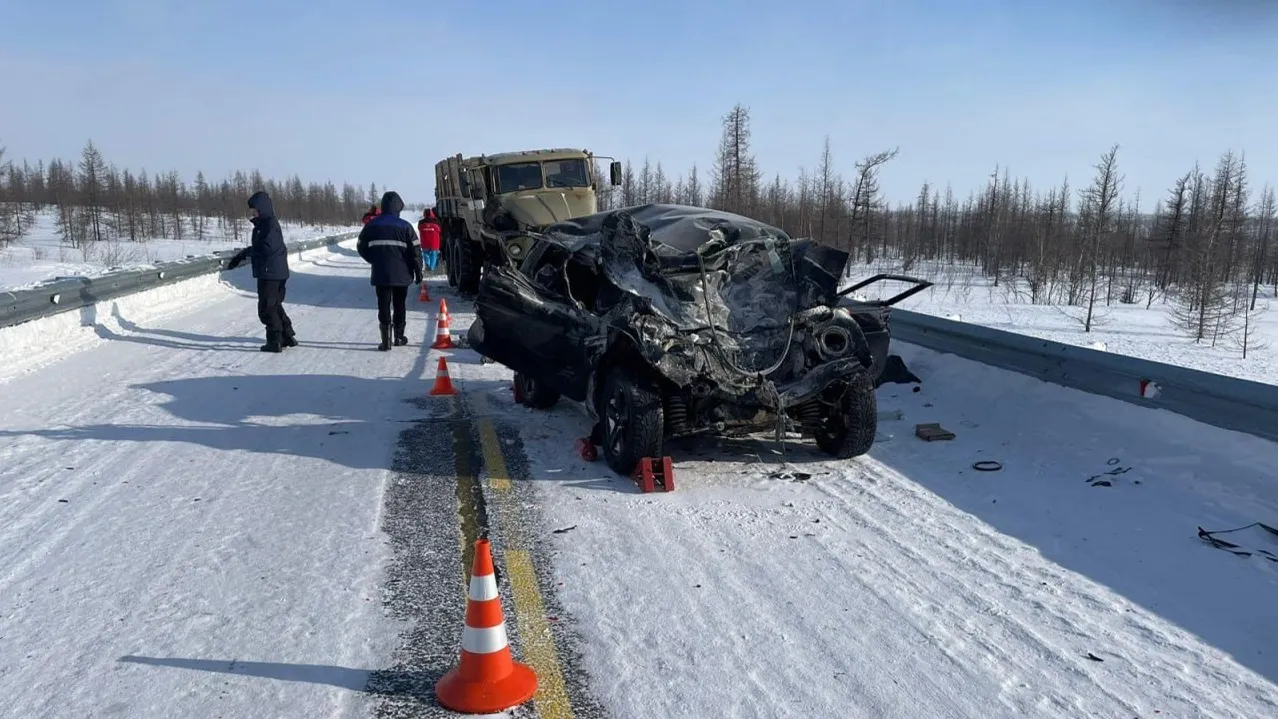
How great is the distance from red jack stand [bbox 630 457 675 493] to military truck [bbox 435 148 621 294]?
408 inches

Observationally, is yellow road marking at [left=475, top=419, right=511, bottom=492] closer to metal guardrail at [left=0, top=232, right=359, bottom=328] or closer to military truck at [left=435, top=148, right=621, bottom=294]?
metal guardrail at [left=0, top=232, right=359, bottom=328]

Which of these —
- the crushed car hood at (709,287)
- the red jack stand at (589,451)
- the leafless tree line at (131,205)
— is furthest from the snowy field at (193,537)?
the leafless tree line at (131,205)

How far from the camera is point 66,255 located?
131 feet

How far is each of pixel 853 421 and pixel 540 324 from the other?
105 inches

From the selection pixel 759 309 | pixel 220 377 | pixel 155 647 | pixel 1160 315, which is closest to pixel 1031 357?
pixel 759 309

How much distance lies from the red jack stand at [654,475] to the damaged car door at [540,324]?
1021 mm

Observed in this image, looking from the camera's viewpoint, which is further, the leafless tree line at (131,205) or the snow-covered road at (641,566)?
the leafless tree line at (131,205)

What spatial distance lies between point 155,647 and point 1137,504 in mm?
5436

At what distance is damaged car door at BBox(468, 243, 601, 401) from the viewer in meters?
6.70

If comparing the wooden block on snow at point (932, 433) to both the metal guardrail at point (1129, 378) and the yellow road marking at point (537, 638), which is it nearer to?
the metal guardrail at point (1129, 378)

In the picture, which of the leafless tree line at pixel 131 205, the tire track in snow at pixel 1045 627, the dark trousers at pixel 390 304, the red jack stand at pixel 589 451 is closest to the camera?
the tire track in snow at pixel 1045 627

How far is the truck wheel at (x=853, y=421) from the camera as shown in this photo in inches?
249

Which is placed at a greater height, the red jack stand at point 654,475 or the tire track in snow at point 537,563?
the red jack stand at point 654,475

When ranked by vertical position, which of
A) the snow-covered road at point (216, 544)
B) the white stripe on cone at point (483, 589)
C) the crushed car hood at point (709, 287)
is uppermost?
the crushed car hood at point (709, 287)
